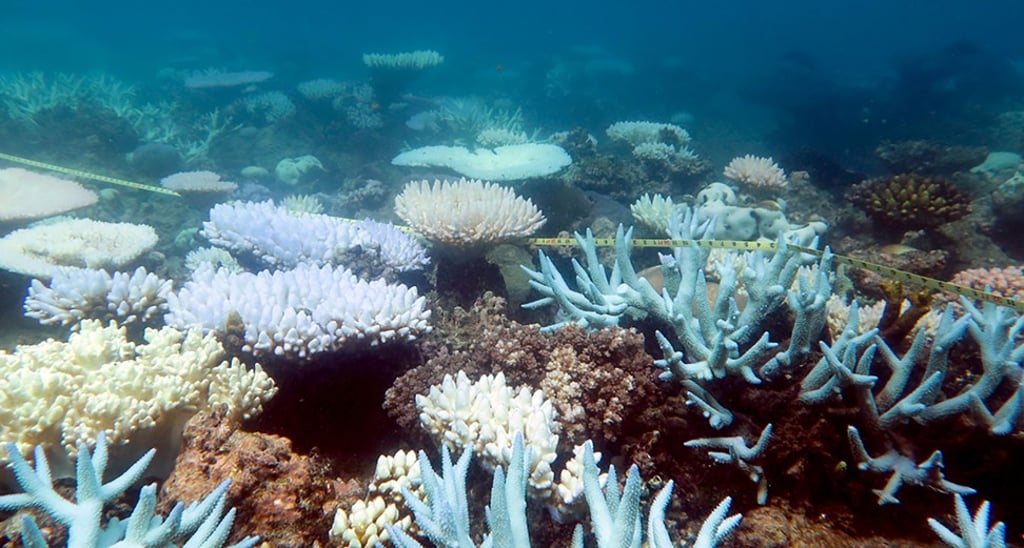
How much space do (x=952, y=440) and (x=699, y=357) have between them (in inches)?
50.2

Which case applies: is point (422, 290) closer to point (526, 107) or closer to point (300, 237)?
point (300, 237)

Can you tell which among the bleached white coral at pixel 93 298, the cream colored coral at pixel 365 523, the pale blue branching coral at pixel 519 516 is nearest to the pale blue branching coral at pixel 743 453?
the pale blue branching coral at pixel 519 516

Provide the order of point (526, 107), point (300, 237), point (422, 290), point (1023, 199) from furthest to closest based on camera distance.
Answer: point (526, 107), point (1023, 199), point (422, 290), point (300, 237)

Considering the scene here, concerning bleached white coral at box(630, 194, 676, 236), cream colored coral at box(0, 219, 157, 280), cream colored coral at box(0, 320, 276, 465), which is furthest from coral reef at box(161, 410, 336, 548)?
bleached white coral at box(630, 194, 676, 236)

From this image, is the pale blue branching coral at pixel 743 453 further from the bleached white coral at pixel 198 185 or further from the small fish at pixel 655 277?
the bleached white coral at pixel 198 185

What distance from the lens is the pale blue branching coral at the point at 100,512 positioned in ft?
5.80

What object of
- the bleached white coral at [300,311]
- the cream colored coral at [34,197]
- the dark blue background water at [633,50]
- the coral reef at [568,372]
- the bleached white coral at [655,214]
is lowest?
the coral reef at [568,372]

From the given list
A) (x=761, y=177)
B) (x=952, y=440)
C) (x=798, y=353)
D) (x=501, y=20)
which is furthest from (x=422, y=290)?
(x=501, y=20)

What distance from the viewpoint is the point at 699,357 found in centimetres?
296

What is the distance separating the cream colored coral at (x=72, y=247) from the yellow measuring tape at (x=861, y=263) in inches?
156

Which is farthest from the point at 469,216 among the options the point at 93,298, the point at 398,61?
the point at 398,61

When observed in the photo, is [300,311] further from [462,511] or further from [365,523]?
[462,511]

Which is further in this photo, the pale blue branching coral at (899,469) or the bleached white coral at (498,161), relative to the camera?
the bleached white coral at (498,161)

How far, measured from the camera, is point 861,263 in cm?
410
